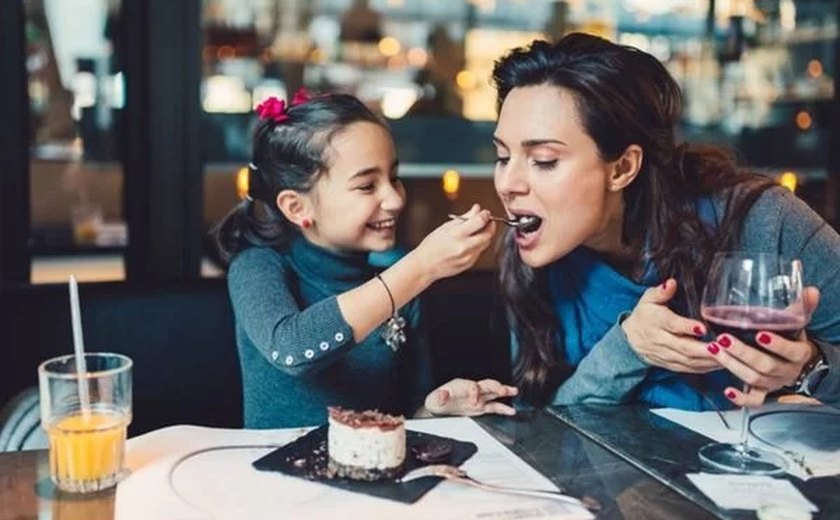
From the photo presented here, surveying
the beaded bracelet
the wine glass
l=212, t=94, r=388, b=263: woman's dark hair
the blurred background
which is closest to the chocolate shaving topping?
the wine glass

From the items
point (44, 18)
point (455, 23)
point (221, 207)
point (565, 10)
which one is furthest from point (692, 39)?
point (44, 18)

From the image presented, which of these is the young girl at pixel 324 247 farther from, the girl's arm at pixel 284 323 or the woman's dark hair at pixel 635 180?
the woman's dark hair at pixel 635 180

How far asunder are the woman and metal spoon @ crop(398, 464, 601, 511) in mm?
465

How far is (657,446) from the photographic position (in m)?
1.47

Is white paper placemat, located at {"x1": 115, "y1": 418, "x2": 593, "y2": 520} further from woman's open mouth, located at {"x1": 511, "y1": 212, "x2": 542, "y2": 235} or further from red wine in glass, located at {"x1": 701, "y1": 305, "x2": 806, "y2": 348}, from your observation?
woman's open mouth, located at {"x1": 511, "y1": 212, "x2": 542, "y2": 235}

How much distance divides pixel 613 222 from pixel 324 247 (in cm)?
61

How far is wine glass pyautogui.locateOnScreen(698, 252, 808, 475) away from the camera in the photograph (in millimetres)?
1360

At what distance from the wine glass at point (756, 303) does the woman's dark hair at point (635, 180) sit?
0.44m

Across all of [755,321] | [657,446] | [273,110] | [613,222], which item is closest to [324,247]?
[273,110]

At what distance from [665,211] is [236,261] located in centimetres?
88

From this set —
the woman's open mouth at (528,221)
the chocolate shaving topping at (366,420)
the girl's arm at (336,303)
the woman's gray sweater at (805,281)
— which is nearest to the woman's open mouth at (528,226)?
the woman's open mouth at (528,221)

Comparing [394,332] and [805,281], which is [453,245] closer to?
[394,332]

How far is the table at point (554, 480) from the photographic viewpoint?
1190mm

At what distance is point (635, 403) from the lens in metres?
1.77
